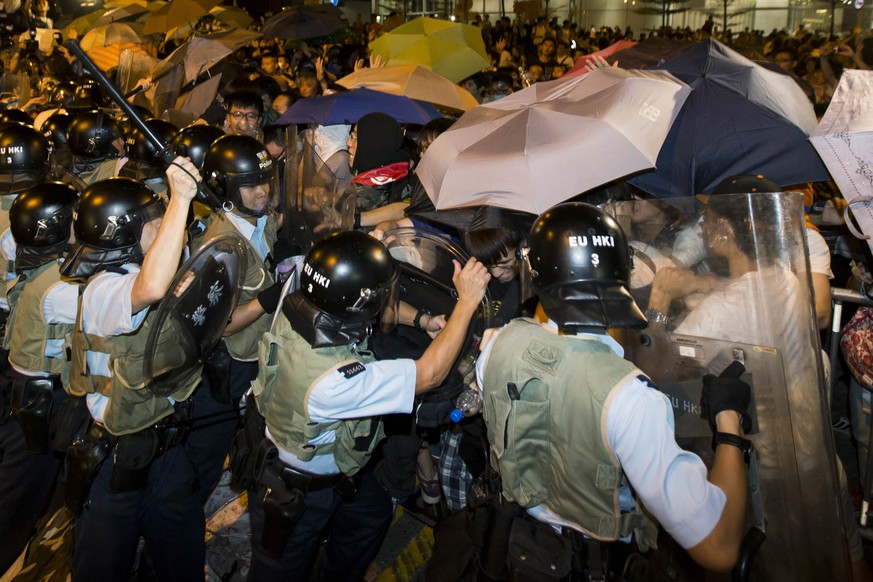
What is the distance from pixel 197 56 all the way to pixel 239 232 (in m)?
4.99

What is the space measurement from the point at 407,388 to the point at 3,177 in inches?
155

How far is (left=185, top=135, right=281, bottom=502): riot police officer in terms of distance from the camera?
154 inches

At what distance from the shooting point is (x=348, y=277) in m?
2.46

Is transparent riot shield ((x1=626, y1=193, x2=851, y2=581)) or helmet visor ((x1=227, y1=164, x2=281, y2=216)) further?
helmet visor ((x1=227, y1=164, x2=281, y2=216))

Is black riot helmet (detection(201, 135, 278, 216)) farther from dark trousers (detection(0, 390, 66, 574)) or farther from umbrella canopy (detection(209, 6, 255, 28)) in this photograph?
umbrella canopy (detection(209, 6, 255, 28))

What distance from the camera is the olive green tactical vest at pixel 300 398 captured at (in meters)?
2.54

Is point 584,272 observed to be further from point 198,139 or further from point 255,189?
point 198,139

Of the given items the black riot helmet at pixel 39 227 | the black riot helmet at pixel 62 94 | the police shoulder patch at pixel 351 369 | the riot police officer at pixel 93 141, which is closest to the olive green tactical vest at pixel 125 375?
the black riot helmet at pixel 39 227

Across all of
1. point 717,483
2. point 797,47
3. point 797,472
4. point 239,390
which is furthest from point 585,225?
point 797,47

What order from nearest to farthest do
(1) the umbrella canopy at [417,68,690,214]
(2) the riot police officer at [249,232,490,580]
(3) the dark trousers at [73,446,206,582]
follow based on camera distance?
(2) the riot police officer at [249,232,490,580] < (3) the dark trousers at [73,446,206,582] < (1) the umbrella canopy at [417,68,690,214]

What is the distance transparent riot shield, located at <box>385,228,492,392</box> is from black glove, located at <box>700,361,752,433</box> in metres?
1.21

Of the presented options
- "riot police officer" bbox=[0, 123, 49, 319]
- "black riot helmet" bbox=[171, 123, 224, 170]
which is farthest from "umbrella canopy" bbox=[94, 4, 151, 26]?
"black riot helmet" bbox=[171, 123, 224, 170]

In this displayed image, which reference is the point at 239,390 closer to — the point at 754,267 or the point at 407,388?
the point at 407,388

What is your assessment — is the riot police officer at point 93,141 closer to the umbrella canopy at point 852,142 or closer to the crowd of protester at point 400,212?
the crowd of protester at point 400,212
